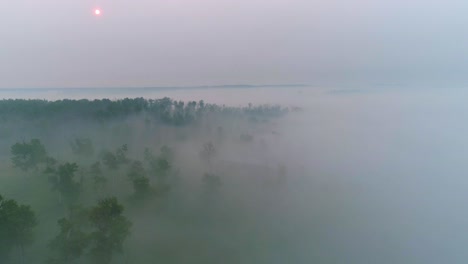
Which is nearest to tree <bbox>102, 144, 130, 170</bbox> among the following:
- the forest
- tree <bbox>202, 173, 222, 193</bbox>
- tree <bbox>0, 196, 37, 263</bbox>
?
the forest

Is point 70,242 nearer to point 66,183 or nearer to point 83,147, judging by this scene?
point 66,183

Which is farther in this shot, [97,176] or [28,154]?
[28,154]

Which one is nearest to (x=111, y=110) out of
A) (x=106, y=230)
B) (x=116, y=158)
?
(x=116, y=158)

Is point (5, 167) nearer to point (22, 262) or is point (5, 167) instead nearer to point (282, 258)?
point (22, 262)

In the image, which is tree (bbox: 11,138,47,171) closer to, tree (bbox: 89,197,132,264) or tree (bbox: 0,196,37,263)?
tree (bbox: 0,196,37,263)

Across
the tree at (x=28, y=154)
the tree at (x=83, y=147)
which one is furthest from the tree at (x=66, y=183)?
the tree at (x=83, y=147)

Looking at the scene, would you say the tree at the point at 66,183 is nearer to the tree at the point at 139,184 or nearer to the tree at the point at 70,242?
the tree at the point at 139,184
